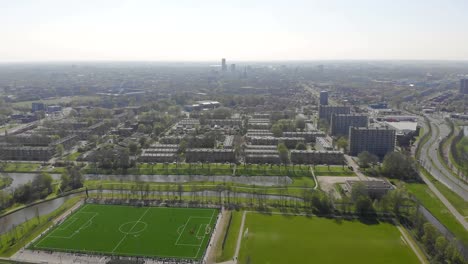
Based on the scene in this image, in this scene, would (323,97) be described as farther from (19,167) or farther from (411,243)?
(19,167)

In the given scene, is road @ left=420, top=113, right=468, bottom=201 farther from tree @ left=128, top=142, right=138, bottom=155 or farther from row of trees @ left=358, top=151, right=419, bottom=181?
tree @ left=128, top=142, right=138, bottom=155

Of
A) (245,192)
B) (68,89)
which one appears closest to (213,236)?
(245,192)

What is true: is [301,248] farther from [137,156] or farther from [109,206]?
[137,156]

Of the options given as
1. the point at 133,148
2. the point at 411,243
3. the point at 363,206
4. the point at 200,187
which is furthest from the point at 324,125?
the point at 411,243

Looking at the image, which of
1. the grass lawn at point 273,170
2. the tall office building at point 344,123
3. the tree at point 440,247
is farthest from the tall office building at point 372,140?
the tree at point 440,247

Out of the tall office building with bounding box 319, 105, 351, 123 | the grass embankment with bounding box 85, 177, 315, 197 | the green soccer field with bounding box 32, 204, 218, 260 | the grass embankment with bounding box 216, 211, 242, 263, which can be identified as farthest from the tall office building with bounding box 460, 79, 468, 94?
the green soccer field with bounding box 32, 204, 218, 260

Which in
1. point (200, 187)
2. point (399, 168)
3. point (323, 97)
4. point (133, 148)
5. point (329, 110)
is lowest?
point (200, 187)

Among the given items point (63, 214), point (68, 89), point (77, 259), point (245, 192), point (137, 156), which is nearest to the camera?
point (77, 259)
